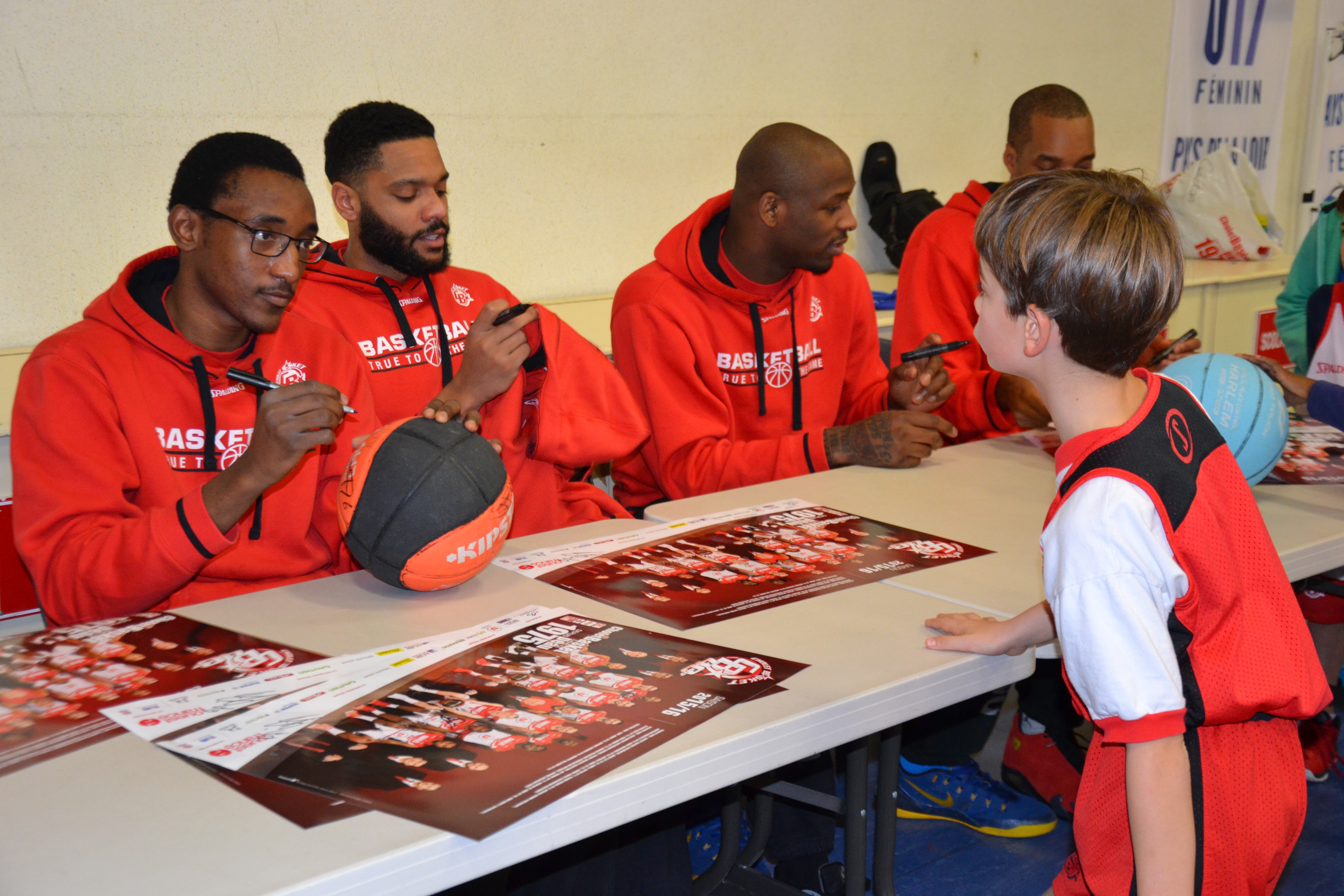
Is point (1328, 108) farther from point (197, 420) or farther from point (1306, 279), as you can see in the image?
point (197, 420)

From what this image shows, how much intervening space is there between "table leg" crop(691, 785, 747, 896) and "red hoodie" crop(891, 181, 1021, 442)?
130 centimetres

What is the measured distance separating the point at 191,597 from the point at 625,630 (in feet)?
2.76

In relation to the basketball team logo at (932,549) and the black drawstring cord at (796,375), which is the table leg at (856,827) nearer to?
the basketball team logo at (932,549)

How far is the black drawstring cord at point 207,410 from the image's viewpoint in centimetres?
187

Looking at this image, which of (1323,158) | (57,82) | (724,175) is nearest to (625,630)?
(57,82)

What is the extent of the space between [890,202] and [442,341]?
2801mm

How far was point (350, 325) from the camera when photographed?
2.30m

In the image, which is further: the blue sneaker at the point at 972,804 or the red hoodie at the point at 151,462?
the blue sneaker at the point at 972,804

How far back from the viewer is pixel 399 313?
2354 mm

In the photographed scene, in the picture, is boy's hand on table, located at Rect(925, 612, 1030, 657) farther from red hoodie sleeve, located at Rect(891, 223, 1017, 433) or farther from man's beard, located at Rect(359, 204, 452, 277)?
red hoodie sleeve, located at Rect(891, 223, 1017, 433)

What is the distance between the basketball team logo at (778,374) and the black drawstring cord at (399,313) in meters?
0.87

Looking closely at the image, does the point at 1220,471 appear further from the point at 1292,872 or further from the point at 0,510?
the point at 0,510

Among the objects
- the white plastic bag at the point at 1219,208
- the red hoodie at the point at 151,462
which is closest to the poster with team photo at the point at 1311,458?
the red hoodie at the point at 151,462

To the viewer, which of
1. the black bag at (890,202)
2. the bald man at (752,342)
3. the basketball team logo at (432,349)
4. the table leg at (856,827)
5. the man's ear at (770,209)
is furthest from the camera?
the black bag at (890,202)
